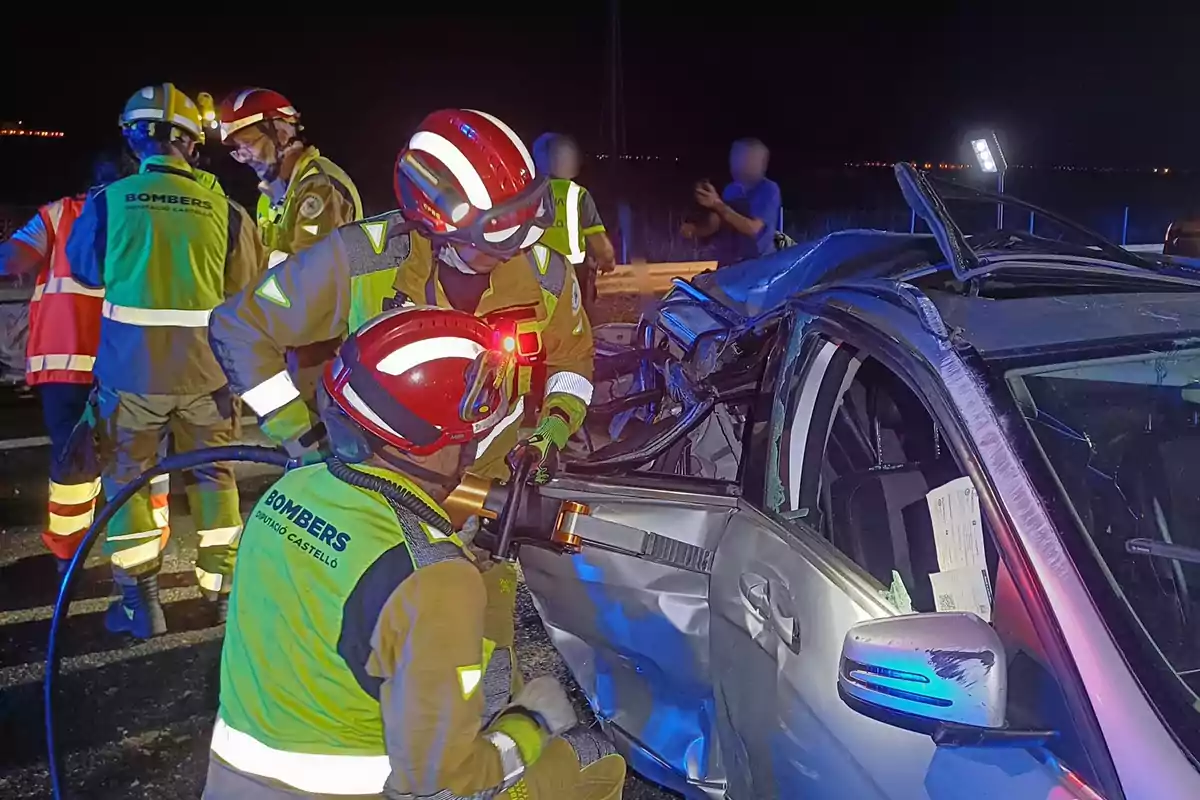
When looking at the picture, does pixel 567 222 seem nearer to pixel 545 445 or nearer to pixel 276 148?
pixel 276 148

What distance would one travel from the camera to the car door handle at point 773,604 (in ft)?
6.35

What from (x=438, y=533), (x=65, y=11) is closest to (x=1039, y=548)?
(x=438, y=533)

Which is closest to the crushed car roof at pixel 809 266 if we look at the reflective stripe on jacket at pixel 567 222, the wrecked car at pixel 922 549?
the wrecked car at pixel 922 549

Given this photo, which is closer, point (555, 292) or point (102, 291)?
point (555, 292)

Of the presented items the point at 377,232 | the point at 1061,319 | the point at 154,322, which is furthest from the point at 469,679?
the point at 154,322

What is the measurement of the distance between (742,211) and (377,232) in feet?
10.8

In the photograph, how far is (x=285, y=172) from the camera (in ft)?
14.6

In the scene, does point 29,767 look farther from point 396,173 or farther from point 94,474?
point 396,173

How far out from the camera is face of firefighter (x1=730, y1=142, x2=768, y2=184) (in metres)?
5.65

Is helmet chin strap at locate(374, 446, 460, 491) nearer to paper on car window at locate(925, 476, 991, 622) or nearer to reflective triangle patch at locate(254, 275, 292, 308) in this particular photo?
paper on car window at locate(925, 476, 991, 622)

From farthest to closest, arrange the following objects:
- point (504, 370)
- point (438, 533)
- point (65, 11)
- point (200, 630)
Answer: point (65, 11) < point (200, 630) < point (504, 370) < point (438, 533)

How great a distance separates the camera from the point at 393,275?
276 cm

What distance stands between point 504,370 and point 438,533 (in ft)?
1.20

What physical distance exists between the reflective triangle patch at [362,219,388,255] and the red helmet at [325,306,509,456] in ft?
3.20
